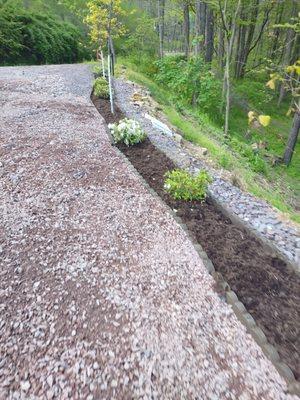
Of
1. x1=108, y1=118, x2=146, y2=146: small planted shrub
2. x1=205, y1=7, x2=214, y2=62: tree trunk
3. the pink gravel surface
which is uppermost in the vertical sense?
x1=205, y1=7, x2=214, y2=62: tree trunk

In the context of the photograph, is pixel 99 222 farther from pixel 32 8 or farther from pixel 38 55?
pixel 32 8

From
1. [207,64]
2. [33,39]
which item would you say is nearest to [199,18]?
[207,64]

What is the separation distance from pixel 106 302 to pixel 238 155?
20.3 feet

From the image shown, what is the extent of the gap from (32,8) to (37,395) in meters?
24.1

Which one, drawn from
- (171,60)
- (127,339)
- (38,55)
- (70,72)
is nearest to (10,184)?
(127,339)

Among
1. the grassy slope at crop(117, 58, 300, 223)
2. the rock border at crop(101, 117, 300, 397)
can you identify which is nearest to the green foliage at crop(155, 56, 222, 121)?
the grassy slope at crop(117, 58, 300, 223)

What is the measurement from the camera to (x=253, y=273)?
281 cm

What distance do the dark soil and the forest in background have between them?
1.35 m

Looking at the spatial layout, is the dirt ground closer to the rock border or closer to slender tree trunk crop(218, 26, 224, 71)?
the rock border

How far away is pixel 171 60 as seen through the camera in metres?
A: 12.4

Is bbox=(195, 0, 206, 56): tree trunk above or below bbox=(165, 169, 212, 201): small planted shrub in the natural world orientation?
above

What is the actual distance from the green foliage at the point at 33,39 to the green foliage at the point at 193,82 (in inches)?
144

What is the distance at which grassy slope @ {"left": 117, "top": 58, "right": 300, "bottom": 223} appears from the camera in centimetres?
528

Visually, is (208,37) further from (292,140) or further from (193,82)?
(292,140)
